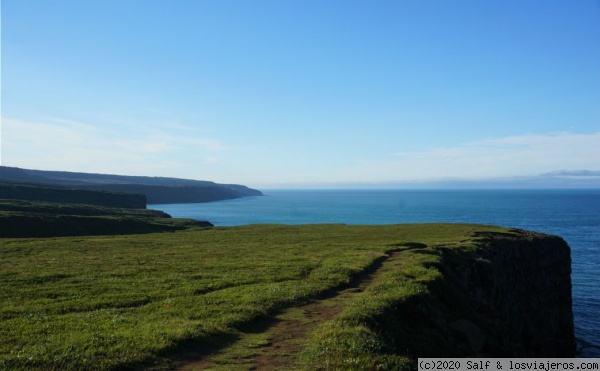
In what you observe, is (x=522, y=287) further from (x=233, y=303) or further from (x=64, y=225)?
(x=64, y=225)

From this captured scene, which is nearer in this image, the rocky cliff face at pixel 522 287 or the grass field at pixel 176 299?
the grass field at pixel 176 299

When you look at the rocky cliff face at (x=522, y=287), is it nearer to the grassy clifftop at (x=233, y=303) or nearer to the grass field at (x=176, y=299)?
the grassy clifftop at (x=233, y=303)

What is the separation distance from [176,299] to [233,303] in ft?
11.6

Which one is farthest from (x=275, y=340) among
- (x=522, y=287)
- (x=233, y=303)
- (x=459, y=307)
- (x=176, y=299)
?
(x=522, y=287)

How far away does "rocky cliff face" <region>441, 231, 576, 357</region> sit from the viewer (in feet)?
126

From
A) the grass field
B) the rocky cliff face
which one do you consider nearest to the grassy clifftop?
the grass field

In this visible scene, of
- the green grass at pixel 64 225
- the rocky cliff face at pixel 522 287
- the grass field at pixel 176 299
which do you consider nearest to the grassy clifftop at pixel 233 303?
the grass field at pixel 176 299

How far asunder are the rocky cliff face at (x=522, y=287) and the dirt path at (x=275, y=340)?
13692mm

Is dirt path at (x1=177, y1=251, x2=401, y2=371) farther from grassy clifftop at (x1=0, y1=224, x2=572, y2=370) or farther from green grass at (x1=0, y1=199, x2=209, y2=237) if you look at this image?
green grass at (x1=0, y1=199, x2=209, y2=237)

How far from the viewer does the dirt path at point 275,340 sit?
14938 mm

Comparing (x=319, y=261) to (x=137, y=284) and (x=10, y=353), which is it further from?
(x=10, y=353)

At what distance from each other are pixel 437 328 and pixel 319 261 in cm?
1732

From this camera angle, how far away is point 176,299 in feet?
79.2

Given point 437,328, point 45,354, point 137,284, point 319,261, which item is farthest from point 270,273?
point 45,354
